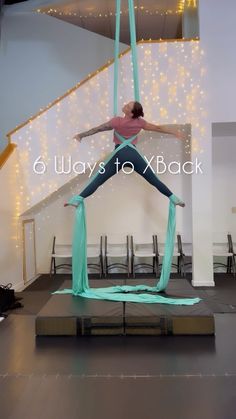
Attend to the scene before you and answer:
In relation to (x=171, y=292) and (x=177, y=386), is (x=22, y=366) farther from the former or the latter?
(x=171, y=292)

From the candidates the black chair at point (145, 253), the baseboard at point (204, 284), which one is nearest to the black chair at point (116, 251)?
the black chair at point (145, 253)

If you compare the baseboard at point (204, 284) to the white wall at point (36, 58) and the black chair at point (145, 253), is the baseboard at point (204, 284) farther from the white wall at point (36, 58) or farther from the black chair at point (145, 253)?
the white wall at point (36, 58)

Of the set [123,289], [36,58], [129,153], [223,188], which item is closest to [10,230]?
[123,289]

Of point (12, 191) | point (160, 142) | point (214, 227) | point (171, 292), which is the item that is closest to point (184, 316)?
point (171, 292)

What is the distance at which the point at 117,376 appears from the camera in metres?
2.78

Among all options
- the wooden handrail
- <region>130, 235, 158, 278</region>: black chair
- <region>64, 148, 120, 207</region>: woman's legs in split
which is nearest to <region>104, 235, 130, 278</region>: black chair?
<region>130, 235, 158, 278</region>: black chair

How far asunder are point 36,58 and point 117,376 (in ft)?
21.8

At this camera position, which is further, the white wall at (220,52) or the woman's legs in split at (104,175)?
the white wall at (220,52)

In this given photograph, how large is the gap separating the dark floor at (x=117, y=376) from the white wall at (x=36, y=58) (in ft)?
16.4

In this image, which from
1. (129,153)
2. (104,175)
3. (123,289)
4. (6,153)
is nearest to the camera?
(129,153)

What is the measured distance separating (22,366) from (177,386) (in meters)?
1.26

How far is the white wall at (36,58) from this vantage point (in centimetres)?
752

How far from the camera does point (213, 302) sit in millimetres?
4918

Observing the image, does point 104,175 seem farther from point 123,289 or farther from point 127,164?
point 123,289
